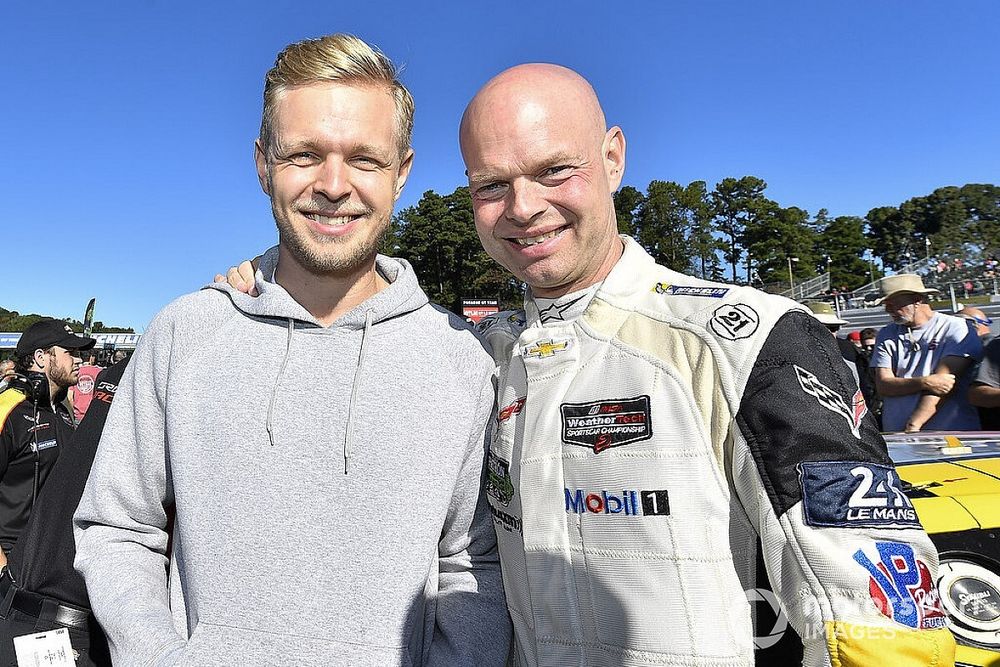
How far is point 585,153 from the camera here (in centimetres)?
176

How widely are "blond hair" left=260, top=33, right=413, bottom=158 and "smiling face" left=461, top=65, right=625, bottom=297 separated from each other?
1.03 feet

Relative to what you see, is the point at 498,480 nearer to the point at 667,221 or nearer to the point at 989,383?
the point at 989,383

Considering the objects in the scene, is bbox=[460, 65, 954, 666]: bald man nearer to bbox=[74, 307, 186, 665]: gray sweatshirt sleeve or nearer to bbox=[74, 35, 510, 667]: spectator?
bbox=[74, 35, 510, 667]: spectator

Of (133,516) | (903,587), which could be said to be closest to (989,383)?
(903,587)

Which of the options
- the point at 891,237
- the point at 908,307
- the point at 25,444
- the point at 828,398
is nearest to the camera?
the point at 828,398

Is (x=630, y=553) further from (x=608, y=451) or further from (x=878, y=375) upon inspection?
(x=878, y=375)

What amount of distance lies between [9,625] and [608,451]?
2.53 meters

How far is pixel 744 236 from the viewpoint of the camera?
69.2 m

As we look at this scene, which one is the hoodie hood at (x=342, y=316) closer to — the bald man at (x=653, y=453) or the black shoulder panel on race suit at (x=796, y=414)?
the bald man at (x=653, y=453)

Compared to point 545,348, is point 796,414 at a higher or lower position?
lower

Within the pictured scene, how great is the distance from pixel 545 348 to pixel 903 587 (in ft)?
2.96

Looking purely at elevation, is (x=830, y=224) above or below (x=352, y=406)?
above

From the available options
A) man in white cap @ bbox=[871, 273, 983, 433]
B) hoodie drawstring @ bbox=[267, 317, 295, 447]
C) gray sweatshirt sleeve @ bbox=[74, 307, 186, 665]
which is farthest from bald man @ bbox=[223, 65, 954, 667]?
man in white cap @ bbox=[871, 273, 983, 433]

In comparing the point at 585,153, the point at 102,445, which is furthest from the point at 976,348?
the point at 102,445
